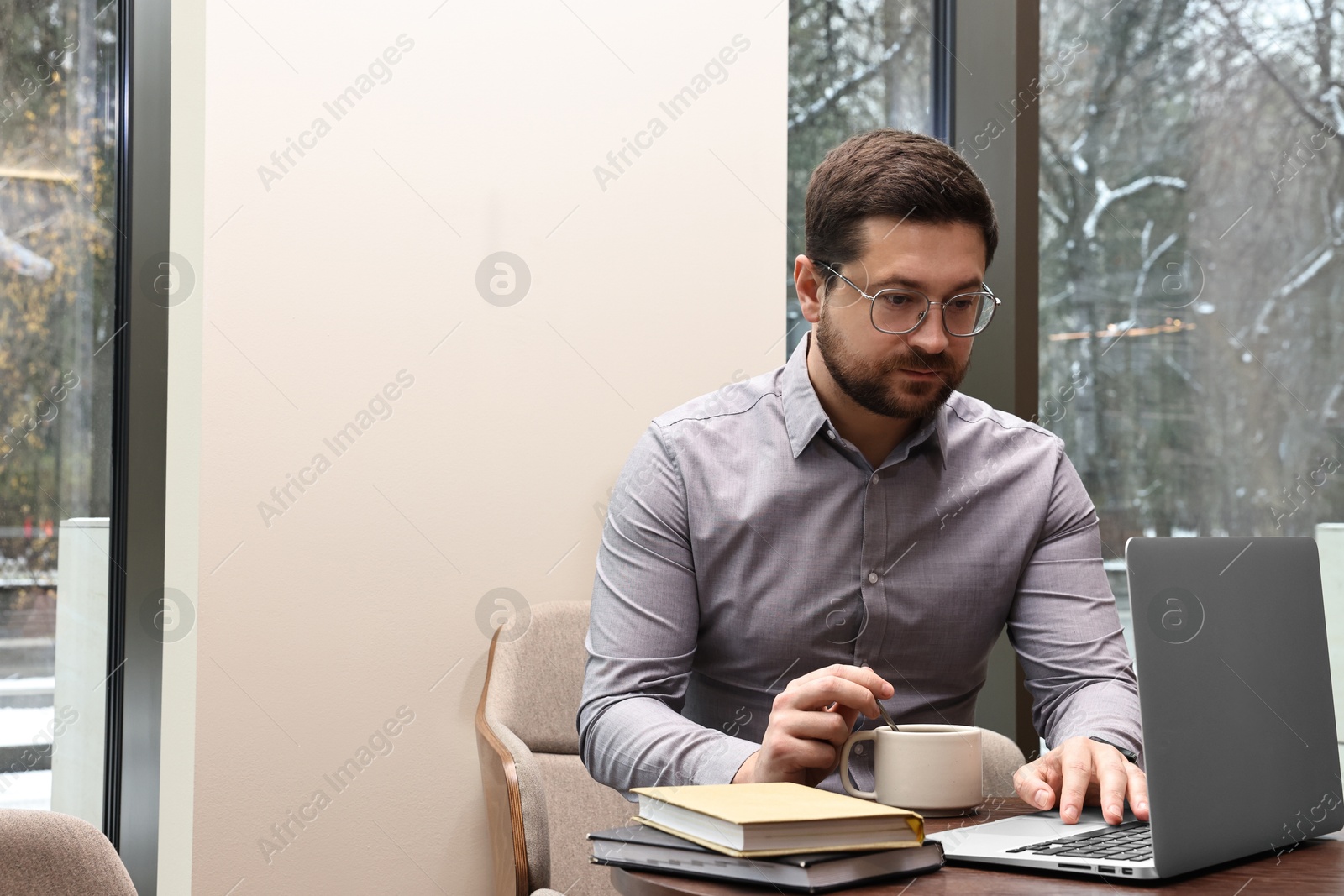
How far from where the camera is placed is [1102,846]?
954 millimetres

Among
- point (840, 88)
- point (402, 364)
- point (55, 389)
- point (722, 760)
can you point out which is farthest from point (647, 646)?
point (840, 88)

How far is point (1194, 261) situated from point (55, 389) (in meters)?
2.53

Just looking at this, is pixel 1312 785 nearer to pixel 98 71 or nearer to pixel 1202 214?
pixel 1202 214

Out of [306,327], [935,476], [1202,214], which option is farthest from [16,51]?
[1202,214]

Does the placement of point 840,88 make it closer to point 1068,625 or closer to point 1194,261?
point 1194,261

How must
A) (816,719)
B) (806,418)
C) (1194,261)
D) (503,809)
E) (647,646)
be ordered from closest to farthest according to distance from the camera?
(816,719)
(647,646)
(806,418)
(503,809)
(1194,261)

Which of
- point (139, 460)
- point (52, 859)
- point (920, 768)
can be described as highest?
point (139, 460)

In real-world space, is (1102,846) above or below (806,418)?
below

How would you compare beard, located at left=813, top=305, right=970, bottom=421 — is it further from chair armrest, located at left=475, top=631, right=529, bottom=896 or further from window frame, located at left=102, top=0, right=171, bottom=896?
window frame, located at left=102, top=0, right=171, bottom=896

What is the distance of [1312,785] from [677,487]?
80cm

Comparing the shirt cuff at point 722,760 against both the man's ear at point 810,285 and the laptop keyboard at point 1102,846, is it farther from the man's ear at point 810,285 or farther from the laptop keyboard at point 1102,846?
the man's ear at point 810,285

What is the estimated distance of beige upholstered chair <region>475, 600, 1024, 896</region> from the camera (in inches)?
79.7

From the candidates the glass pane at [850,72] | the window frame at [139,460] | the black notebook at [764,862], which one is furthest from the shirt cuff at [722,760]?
the glass pane at [850,72]

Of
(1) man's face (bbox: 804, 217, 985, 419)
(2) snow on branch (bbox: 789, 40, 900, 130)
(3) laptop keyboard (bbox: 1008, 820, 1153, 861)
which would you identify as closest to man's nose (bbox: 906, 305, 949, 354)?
(1) man's face (bbox: 804, 217, 985, 419)
